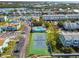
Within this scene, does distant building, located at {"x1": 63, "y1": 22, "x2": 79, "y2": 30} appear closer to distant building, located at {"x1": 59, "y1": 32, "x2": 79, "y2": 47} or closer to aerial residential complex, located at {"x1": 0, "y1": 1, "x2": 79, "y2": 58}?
aerial residential complex, located at {"x1": 0, "y1": 1, "x2": 79, "y2": 58}

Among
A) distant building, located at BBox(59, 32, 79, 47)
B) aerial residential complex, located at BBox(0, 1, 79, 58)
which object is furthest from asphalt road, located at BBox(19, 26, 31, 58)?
distant building, located at BBox(59, 32, 79, 47)

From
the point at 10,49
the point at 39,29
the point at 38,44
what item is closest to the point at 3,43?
the point at 10,49

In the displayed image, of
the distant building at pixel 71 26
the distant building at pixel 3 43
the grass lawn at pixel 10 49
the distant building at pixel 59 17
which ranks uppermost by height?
the distant building at pixel 59 17

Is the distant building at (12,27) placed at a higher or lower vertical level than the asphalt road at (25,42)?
higher

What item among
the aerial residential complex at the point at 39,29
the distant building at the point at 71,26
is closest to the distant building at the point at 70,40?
the aerial residential complex at the point at 39,29

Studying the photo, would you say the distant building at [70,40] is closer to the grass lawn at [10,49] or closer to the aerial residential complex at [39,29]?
the aerial residential complex at [39,29]

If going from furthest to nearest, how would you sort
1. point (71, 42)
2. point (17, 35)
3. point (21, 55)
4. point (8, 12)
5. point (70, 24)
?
point (8, 12) < point (70, 24) < point (17, 35) < point (71, 42) < point (21, 55)

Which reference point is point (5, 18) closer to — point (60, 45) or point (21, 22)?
point (21, 22)

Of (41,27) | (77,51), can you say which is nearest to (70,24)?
(41,27)
